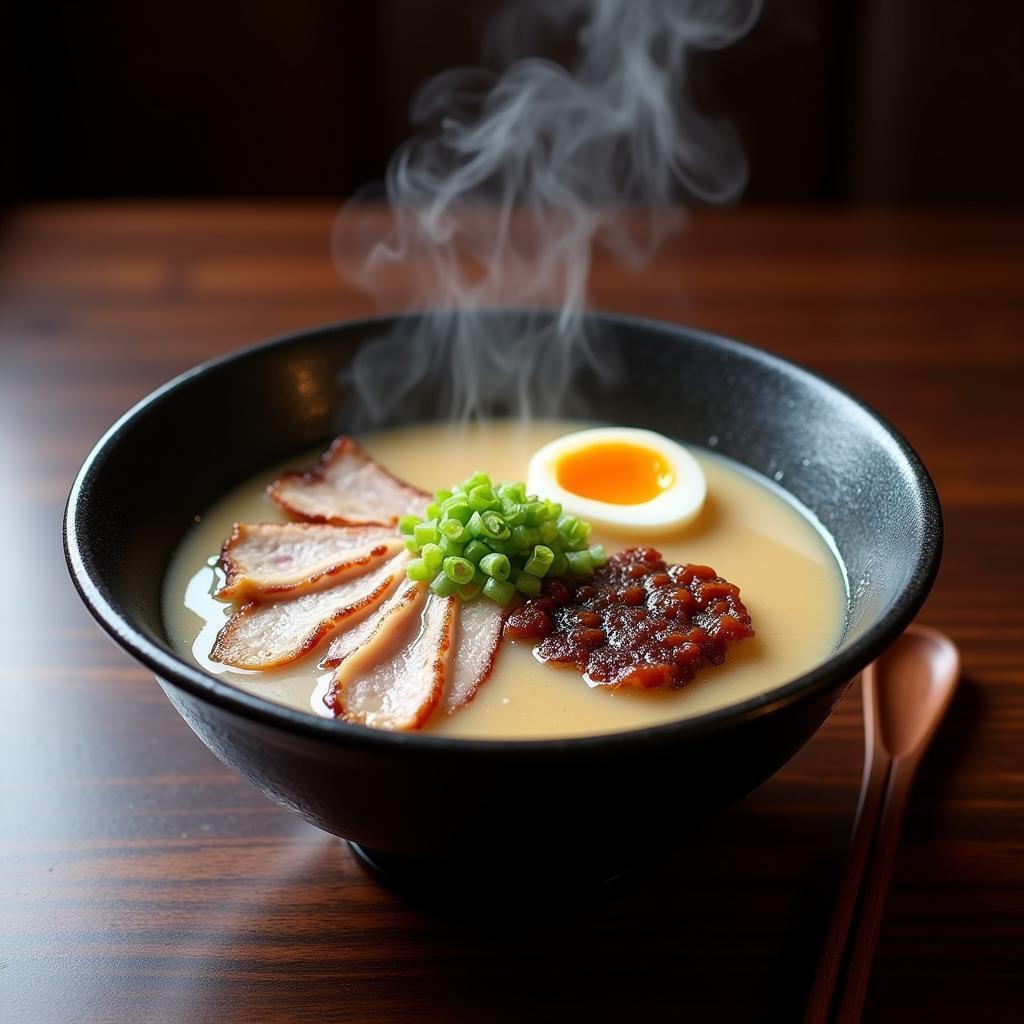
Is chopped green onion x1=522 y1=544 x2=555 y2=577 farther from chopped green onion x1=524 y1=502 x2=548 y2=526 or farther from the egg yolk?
the egg yolk

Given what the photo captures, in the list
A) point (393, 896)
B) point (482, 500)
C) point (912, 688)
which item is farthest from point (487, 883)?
point (912, 688)

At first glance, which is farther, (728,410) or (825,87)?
(825,87)

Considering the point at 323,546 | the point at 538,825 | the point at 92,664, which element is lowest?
the point at 92,664

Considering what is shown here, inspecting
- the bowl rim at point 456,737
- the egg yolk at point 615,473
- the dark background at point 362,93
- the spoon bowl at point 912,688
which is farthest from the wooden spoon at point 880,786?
the dark background at point 362,93

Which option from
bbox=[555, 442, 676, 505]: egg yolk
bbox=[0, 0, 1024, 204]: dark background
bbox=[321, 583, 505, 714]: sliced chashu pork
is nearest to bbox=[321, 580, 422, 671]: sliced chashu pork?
bbox=[321, 583, 505, 714]: sliced chashu pork

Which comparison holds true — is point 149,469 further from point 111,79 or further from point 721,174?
point 111,79

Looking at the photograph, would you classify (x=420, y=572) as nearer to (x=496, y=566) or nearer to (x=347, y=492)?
(x=496, y=566)

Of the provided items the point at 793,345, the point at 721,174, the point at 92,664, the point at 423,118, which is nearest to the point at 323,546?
the point at 92,664
